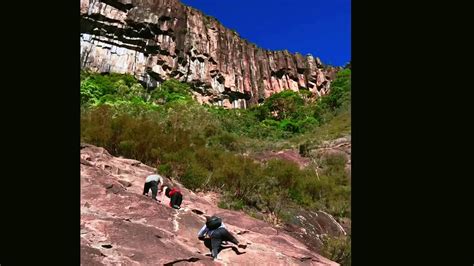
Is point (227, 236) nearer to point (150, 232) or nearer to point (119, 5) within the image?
point (150, 232)

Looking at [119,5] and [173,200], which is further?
[119,5]

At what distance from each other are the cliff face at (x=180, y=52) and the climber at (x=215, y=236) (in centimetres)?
3420

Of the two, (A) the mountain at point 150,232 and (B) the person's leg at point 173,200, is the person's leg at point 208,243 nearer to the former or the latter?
(A) the mountain at point 150,232

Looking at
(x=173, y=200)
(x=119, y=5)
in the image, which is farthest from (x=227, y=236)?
(x=119, y=5)

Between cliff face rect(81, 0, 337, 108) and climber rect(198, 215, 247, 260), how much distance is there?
3420 cm

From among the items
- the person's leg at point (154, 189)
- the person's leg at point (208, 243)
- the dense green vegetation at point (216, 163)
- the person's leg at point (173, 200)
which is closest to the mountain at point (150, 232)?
the person's leg at point (208, 243)

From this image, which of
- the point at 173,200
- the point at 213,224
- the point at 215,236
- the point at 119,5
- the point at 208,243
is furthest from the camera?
the point at 119,5

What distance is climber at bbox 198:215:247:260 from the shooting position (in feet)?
24.6

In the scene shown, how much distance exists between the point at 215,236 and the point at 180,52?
4023 cm

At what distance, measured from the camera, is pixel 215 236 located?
298 inches
